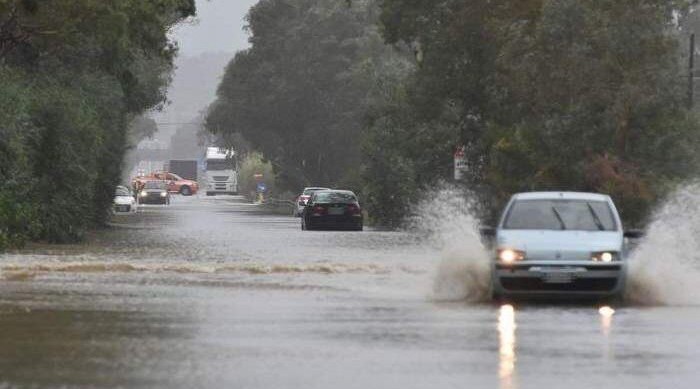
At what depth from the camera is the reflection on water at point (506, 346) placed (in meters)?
14.4

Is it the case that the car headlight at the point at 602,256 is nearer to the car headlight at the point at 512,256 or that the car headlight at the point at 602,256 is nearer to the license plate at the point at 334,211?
the car headlight at the point at 512,256

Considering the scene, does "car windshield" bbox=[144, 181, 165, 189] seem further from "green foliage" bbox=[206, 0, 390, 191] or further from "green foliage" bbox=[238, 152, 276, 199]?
"green foliage" bbox=[238, 152, 276, 199]

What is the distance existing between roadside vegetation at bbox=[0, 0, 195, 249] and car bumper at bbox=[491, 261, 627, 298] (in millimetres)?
15347

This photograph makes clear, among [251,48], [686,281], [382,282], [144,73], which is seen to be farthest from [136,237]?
[251,48]

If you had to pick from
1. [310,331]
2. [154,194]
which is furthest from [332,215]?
[154,194]

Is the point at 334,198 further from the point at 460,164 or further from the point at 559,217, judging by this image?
the point at 559,217

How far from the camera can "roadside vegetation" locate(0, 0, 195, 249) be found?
40.6 m

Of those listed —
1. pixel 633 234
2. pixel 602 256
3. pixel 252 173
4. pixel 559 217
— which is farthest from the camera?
pixel 252 173

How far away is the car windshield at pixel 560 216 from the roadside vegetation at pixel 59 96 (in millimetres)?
14093

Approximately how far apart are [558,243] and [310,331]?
225 inches

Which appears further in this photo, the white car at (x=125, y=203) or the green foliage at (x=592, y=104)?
the white car at (x=125, y=203)

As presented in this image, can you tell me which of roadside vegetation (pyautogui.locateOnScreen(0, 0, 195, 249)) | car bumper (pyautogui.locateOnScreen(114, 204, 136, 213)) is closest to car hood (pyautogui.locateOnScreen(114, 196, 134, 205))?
car bumper (pyautogui.locateOnScreen(114, 204, 136, 213))

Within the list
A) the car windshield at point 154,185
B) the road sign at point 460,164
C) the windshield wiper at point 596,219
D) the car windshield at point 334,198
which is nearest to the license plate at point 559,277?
the windshield wiper at point 596,219

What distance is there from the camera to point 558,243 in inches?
936
